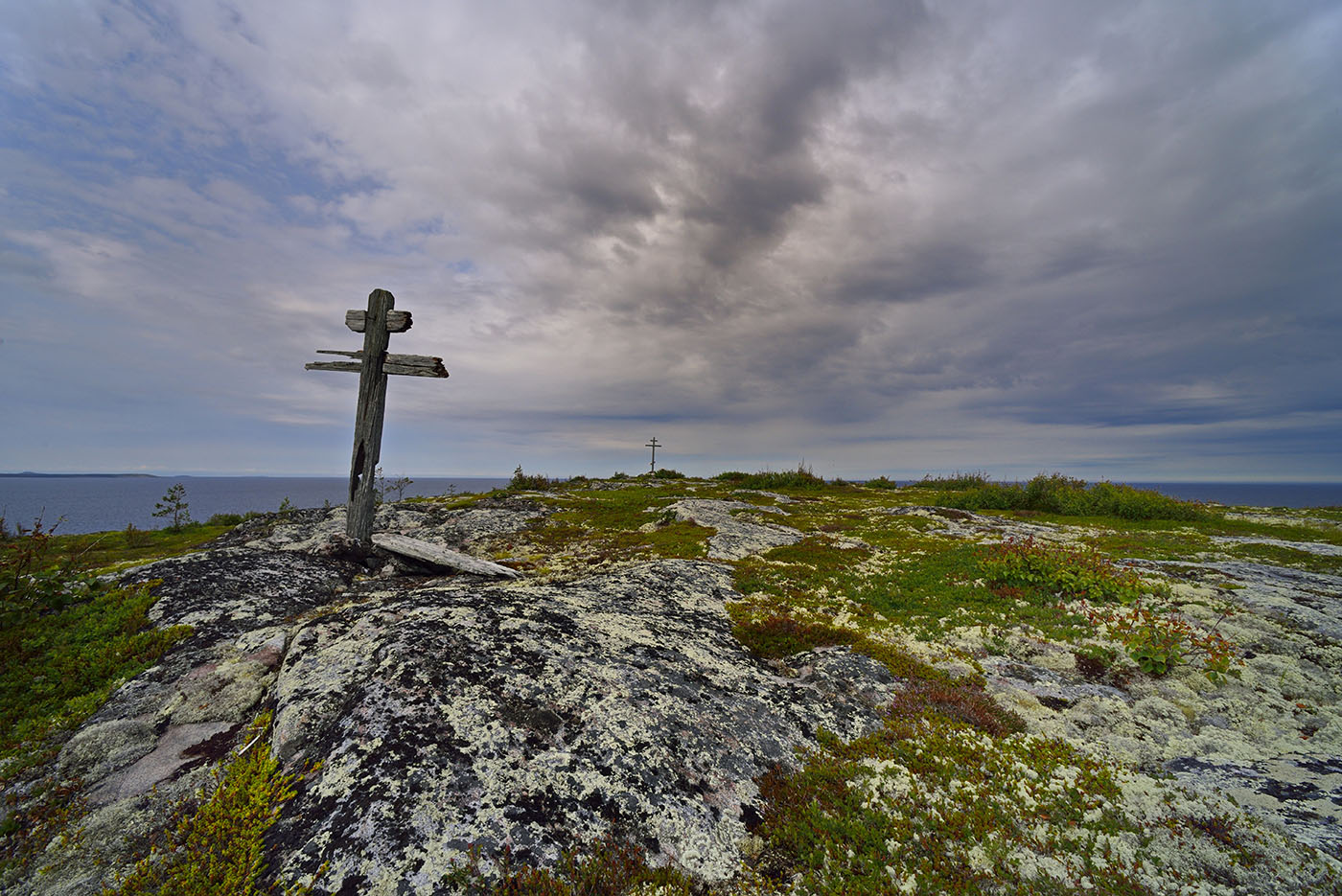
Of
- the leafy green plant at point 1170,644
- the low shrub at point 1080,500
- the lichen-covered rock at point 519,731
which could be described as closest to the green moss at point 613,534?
the lichen-covered rock at point 519,731

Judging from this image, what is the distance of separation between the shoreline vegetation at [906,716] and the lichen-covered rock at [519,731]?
1.10 ft

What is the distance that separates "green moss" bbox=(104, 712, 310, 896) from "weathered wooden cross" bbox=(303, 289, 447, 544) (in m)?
8.95

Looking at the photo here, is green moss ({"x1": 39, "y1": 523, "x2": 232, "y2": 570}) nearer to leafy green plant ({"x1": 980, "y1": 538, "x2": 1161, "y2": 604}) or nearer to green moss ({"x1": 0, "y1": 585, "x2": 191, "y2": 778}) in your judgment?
green moss ({"x1": 0, "y1": 585, "x2": 191, "y2": 778})

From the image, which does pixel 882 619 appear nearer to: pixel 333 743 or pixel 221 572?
pixel 333 743

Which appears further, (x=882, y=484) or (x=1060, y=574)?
(x=882, y=484)

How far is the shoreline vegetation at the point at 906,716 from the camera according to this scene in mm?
4379

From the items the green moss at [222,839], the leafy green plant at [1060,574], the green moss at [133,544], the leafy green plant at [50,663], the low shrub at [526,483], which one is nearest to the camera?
the green moss at [222,839]

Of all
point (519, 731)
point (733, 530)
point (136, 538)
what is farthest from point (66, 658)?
point (136, 538)

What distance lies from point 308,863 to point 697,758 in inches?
147

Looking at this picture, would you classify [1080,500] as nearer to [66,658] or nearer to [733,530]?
[733,530]

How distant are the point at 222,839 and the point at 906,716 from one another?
25.7ft

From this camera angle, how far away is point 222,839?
405 cm

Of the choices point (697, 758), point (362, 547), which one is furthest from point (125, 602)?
point (697, 758)

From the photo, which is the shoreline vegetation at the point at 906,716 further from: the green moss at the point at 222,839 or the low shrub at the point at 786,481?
the low shrub at the point at 786,481
